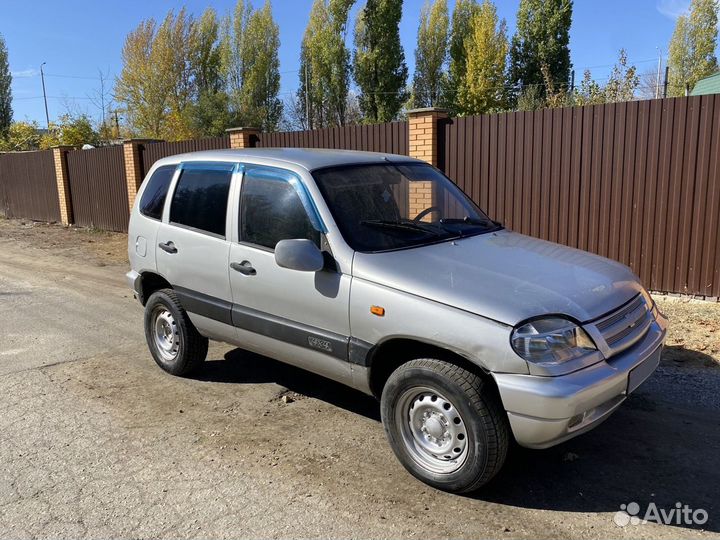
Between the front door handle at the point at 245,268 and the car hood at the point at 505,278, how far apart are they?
0.92m

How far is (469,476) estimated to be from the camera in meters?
3.05

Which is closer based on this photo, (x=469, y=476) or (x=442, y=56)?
(x=469, y=476)

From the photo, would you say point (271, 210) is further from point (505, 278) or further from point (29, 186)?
point (29, 186)

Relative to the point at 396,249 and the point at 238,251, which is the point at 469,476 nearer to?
the point at 396,249

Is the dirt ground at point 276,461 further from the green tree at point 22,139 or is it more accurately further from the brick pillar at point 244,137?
the green tree at point 22,139

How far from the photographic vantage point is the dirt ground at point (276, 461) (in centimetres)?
294

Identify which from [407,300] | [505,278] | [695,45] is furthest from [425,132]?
[695,45]

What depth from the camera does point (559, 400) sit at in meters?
2.75

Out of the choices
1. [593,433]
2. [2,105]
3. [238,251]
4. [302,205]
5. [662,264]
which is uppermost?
[2,105]

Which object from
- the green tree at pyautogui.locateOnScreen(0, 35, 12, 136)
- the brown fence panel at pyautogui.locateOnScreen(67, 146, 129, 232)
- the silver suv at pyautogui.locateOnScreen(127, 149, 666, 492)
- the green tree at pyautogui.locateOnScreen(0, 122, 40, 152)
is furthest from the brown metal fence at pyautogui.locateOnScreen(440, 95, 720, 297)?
the green tree at pyautogui.locateOnScreen(0, 35, 12, 136)

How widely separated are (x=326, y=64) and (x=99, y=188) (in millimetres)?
26543

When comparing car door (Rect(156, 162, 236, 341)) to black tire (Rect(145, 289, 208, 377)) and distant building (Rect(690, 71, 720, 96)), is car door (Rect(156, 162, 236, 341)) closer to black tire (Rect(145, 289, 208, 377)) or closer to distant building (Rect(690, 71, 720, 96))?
black tire (Rect(145, 289, 208, 377))

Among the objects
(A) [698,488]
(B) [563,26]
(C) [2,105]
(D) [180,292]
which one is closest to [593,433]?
(A) [698,488]

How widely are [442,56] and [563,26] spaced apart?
833 cm
